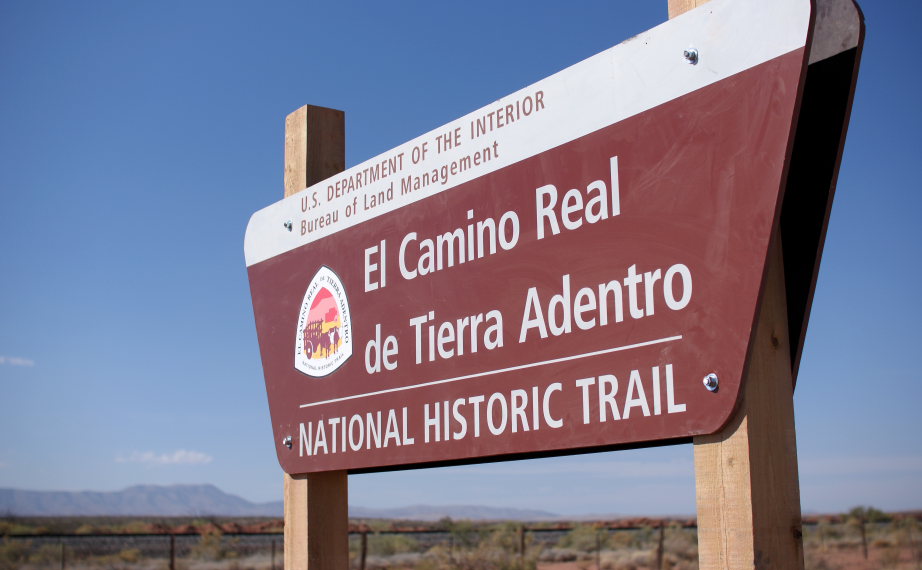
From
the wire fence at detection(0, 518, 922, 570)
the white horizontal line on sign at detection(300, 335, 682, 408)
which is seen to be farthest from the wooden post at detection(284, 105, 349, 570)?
the wire fence at detection(0, 518, 922, 570)

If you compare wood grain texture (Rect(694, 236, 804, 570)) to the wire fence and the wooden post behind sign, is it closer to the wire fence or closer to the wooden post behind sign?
the wooden post behind sign

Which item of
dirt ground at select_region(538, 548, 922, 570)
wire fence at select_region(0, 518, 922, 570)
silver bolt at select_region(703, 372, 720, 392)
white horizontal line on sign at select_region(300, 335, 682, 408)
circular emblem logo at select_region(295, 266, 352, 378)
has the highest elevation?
circular emblem logo at select_region(295, 266, 352, 378)

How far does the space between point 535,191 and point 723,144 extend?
754mm

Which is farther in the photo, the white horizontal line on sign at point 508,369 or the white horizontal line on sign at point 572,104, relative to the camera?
the white horizontal line on sign at point 508,369

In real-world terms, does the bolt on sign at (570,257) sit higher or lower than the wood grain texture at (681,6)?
lower

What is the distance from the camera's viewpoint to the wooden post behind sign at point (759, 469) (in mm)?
2498

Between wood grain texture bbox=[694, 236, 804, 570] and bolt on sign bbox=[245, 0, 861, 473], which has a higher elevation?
bolt on sign bbox=[245, 0, 861, 473]

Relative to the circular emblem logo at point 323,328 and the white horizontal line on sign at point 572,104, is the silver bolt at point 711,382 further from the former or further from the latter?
the circular emblem logo at point 323,328

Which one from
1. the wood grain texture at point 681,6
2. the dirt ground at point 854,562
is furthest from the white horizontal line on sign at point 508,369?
the dirt ground at point 854,562

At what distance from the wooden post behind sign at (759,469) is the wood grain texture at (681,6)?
732 millimetres

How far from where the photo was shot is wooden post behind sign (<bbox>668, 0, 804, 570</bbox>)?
2.50 m

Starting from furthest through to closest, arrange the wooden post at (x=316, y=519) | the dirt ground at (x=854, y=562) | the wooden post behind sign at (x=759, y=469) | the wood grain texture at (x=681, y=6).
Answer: the dirt ground at (x=854, y=562), the wooden post at (x=316, y=519), the wood grain texture at (x=681, y=6), the wooden post behind sign at (x=759, y=469)

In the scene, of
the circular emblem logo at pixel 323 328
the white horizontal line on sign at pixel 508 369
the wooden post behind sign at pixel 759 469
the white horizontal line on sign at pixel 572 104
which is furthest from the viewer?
the circular emblem logo at pixel 323 328

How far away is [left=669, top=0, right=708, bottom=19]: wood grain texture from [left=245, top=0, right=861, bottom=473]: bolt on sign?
139mm
